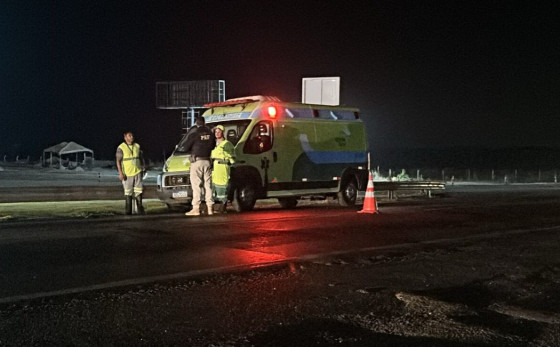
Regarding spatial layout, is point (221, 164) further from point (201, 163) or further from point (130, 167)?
point (130, 167)

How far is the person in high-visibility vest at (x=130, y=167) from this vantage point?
45.2 feet

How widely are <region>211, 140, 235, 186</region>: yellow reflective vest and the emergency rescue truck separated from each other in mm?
443

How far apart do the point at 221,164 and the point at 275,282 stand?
24.7 ft

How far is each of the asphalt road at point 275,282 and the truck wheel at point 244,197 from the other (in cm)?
284

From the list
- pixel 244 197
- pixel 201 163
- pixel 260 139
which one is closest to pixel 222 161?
pixel 201 163

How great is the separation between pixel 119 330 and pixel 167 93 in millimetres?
45591

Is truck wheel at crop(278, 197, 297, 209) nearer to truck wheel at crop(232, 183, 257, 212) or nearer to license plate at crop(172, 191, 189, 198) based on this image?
truck wheel at crop(232, 183, 257, 212)

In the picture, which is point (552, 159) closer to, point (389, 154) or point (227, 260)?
point (389, 154)

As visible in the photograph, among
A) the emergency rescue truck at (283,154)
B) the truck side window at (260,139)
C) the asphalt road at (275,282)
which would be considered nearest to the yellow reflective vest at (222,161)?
the emergency rescue truck at (283,154)

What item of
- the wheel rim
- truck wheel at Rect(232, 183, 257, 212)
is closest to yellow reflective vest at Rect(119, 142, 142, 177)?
truck wheel at Rect(232, 183, 257, 212)

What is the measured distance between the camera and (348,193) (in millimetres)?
17875

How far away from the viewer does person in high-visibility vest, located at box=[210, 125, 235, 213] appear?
1417 cm

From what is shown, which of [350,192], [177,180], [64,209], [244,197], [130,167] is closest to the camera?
[130,167]

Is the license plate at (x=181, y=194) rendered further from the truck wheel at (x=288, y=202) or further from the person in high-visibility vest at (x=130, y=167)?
the truck wheel at (x=288, y=202)
